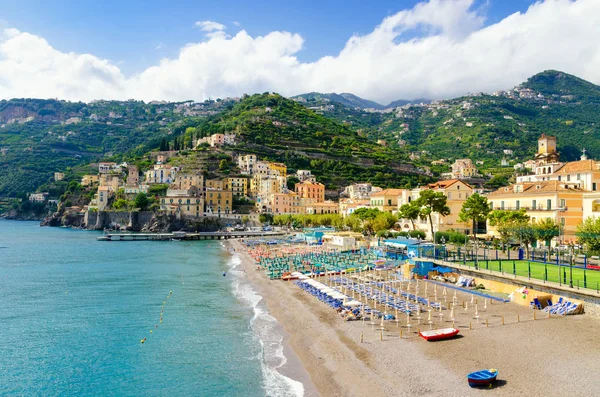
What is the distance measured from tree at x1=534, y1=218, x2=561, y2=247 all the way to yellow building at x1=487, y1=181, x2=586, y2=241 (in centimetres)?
186

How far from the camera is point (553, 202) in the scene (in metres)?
43.6

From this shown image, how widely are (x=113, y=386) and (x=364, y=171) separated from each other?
11290 centimetres

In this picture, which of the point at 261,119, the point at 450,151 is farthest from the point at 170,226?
the point at 450,151

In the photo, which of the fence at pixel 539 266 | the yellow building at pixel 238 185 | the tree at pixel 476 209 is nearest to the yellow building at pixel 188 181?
the yellow building at pixel 238 185

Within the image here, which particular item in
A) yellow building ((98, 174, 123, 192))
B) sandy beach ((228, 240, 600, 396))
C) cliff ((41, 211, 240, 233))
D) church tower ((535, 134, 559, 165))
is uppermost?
church tower ((535, 134, 559, 165))

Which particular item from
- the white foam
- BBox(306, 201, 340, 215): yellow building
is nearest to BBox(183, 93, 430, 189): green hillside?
BBox(306, 201, 340, 215): yellow building

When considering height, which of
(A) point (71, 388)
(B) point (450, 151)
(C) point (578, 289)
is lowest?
(A) point (71, 388)

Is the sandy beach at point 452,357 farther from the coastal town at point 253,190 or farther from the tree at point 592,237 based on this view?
the coastal town at point 253,190

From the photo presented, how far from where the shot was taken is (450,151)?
579ft

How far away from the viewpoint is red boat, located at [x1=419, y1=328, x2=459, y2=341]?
21.0m

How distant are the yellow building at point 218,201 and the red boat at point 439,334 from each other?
301 feet

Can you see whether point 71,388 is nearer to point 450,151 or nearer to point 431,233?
point 431,233

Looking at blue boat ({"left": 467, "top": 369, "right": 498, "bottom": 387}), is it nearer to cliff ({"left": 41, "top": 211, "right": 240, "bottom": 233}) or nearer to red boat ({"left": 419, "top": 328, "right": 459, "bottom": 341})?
red boat ({"left": 419, "top": 328, "right": 459, "bottom": 341})

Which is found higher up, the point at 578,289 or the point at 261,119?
the point at 261,119
